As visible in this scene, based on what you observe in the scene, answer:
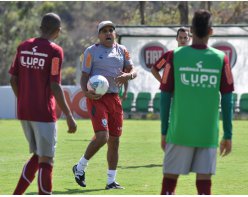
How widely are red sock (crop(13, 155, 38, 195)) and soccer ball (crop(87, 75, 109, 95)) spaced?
2045mm

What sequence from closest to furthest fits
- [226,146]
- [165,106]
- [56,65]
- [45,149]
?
[165,106]
[226,146]
[56,65]
[45,149]

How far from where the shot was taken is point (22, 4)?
63969 mm

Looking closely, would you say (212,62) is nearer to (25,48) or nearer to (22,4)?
(25,48)

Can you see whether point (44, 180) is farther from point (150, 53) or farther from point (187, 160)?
point (150, 53)

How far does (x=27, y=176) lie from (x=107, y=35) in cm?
279

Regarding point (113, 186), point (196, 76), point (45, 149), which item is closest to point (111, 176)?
point (113, 186)

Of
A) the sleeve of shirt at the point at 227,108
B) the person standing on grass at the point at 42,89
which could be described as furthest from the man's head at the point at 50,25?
the sleeve of shirt at the point at 227,108

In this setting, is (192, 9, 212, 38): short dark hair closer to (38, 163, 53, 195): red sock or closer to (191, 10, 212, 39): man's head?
(191, 10, 212, 39): man's head

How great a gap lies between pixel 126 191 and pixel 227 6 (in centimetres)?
4480

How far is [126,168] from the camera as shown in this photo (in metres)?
15.5

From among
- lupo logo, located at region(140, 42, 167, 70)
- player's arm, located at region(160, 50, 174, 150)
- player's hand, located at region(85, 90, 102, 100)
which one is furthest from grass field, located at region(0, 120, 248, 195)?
lupo logo, located at region(140, 42, 167, 70)

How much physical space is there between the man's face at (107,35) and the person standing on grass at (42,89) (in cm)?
250

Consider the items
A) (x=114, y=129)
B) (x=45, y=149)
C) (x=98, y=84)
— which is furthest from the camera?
(x=114, y=129)

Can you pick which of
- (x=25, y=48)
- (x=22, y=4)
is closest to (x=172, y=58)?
(x=25, y=48)
